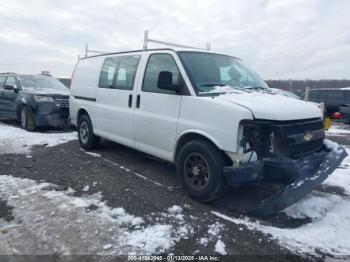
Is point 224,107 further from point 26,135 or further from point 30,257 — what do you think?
point 26,135

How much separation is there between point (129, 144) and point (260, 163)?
8.76 ft

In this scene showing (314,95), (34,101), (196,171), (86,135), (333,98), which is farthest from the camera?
(314,95)

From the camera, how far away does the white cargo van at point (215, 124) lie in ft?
12.8

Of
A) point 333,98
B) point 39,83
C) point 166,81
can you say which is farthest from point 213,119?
point 333,98

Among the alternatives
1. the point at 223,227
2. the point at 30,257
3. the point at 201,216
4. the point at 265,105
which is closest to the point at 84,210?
the point at 30,257

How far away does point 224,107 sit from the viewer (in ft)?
13.1

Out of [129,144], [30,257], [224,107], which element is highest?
[224,107]

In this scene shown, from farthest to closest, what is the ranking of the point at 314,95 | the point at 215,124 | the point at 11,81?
the point at 314,95, the point at 11,81, the point at 215,124

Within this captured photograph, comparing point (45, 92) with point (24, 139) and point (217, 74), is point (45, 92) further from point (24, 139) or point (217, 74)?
point (217, 74)

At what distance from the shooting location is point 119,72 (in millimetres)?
6059

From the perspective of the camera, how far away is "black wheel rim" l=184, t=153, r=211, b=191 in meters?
4.33

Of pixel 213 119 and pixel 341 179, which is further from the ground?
pixel 213 119

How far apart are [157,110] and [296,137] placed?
209cm

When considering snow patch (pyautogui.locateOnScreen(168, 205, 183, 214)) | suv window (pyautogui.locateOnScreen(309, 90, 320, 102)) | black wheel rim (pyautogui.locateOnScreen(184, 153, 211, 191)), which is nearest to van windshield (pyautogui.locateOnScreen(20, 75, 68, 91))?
black wheel rim (pyautogui.locateOnScreen(184, 153, 211, 191))
